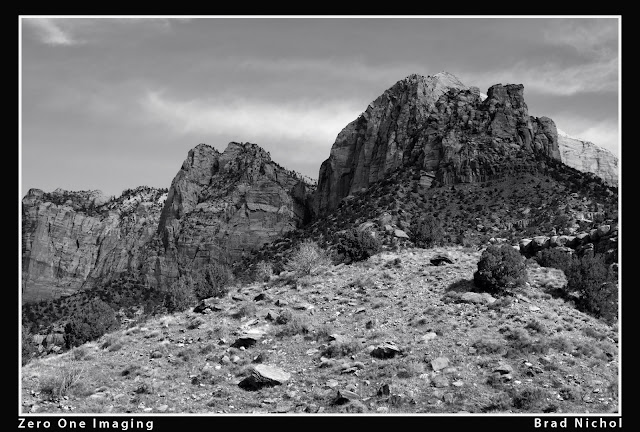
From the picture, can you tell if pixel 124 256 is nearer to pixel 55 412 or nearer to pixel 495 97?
pixel 495 97

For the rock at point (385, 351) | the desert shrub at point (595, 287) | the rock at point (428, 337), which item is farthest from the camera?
the desert shrub at point (595, 287)

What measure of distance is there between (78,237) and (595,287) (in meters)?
169

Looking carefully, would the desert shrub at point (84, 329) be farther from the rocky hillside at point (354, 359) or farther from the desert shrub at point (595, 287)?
the desert shrub at point (595, 287)

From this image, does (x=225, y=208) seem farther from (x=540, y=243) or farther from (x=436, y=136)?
(x=540, y=243)

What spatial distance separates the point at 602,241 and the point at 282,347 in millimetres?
25938

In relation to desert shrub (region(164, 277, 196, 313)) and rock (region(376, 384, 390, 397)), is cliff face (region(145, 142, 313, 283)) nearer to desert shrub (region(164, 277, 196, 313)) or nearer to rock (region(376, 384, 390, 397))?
desert shrub (region(164, 277, 196, 313))

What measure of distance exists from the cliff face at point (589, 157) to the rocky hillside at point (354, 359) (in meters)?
109

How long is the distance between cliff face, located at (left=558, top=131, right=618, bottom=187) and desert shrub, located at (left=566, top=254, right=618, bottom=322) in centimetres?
10391

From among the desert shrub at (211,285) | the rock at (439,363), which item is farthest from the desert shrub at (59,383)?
the desert shrub at (211,285)

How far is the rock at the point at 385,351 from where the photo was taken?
19.6 m

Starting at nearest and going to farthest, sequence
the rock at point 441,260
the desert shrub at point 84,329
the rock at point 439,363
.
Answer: the rock at point 439,363 < the desert shrub at point 84,329 < the rock at point 441,260

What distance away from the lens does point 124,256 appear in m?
A: 154

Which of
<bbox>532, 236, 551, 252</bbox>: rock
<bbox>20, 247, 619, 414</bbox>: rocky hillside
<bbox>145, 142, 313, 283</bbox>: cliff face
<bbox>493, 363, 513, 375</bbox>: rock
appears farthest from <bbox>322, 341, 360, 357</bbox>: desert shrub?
<bbox>145, 142, 313, 283</bbox>: cliff face

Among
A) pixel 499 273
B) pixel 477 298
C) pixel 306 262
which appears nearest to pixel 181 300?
pixel 306 262
